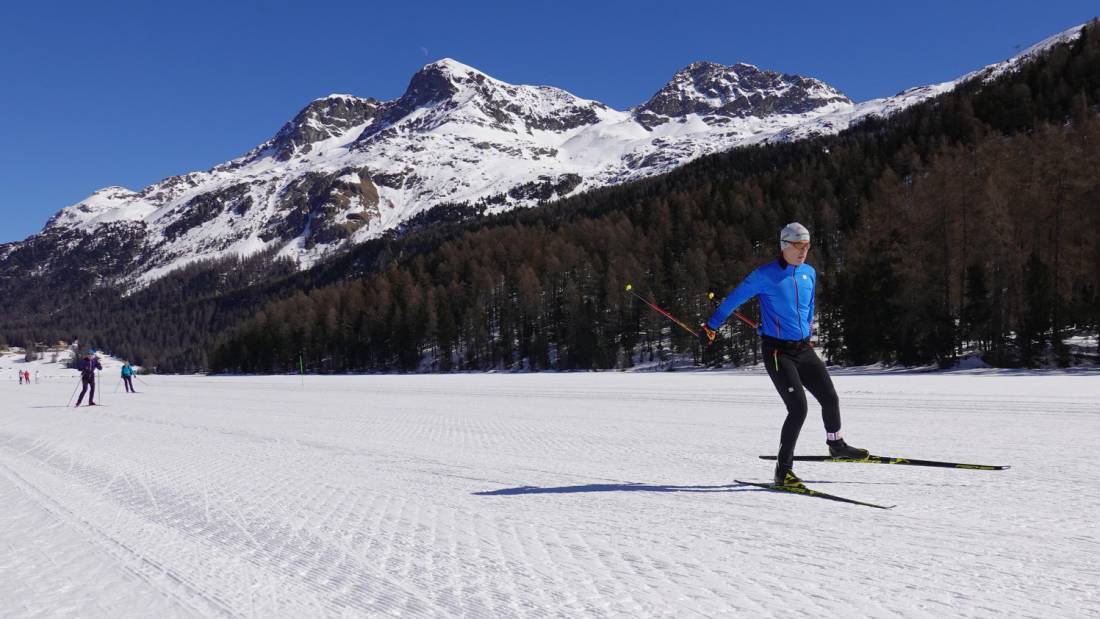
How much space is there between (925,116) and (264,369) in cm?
11243

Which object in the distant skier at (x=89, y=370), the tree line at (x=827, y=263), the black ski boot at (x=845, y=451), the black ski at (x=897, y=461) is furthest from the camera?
the tree line at (x=827, y=263)

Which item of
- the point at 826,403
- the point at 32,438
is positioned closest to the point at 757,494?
the point at 826,403

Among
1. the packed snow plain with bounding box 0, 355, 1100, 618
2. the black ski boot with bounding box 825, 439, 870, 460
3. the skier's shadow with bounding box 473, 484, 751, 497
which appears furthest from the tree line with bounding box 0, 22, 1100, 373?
the skier's shadow with bounding box 473, 484, 751, 497

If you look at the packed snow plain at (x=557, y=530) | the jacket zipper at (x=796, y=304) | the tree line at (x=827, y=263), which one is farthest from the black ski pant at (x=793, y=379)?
the tree line at (x=827, y=263)

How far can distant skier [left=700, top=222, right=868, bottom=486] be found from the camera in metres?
5.21

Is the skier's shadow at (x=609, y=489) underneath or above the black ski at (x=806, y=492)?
underneath

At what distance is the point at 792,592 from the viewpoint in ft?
9.78

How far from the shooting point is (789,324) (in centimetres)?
529

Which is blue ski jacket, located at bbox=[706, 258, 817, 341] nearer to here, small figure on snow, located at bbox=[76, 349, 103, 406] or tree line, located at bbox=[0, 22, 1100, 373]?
small figure on snow, located at bbox=[76, 349, 103, 406]

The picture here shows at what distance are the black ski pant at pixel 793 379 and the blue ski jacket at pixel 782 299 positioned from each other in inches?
3.9

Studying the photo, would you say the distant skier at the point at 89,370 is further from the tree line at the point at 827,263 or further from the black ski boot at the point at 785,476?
the tree line at the point at 827,263

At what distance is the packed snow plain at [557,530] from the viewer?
3029mm

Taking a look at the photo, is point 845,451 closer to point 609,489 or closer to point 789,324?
point 789,324

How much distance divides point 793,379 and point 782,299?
654 millimetres
